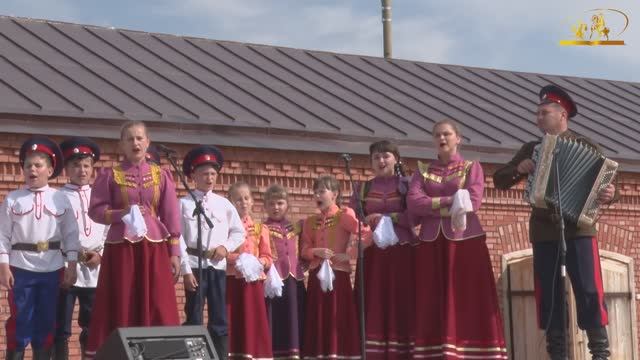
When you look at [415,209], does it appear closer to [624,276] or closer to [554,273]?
[554,273]

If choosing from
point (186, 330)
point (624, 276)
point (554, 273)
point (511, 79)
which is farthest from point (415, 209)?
point (511, 79)

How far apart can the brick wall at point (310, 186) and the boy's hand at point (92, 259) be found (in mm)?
2676

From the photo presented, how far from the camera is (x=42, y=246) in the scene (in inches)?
379

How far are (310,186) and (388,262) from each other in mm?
4349

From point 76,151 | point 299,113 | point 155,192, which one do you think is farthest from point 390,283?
point 299,113

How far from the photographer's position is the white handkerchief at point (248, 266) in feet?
35.2

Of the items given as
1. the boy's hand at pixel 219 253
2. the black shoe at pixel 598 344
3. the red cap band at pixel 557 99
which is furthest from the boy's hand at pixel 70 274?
the black shoe at pixel 598 344

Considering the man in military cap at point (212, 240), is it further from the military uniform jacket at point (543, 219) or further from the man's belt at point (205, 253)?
the military uniform jacket at point (543, 219)

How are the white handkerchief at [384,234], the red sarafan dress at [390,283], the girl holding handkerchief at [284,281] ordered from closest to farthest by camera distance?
the white handkerchief at [384,234], the red sarafan dress at [390,283], the girl holding handkerchief at [284,281]

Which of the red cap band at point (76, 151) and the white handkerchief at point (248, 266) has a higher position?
the red cap band at point (76, 151)

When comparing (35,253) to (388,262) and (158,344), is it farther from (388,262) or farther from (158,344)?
(388,262)

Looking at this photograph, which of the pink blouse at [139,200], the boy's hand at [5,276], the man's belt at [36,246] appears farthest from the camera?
the man's belt at [36,246]

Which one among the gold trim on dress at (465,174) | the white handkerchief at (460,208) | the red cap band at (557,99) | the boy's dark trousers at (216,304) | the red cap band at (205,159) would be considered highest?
the red cap band at (557,99)

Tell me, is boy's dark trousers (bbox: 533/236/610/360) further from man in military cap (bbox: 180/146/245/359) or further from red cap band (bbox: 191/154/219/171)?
red cap band (bbox: 191/154/219/171)
